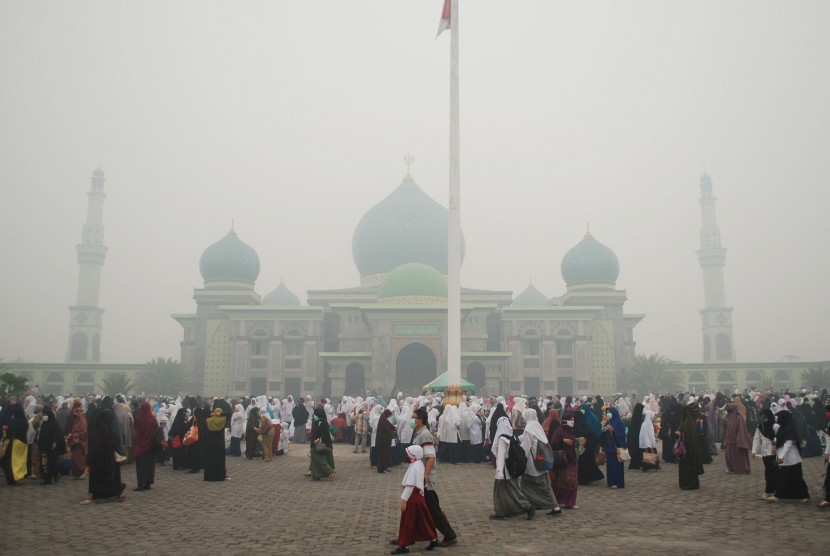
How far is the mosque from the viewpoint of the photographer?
3538 centimetres

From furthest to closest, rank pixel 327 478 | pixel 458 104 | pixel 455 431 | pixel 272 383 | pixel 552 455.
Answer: pixel 272 383, pixel 458 104, pixel 455 431, pixel 327 478, pixel 552 455

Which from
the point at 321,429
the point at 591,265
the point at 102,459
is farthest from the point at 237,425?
the point at 591,265

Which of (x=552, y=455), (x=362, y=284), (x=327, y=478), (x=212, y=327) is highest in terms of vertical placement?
(x=362, y=284)

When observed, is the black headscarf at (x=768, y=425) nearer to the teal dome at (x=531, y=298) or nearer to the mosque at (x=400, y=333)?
the mosque at (x=400, y=333)

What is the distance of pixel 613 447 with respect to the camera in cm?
1045

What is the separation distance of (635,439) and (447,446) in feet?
12.9

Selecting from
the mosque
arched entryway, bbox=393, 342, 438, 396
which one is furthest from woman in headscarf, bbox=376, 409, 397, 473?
arched entryway, bbox=393, 342, 438, 396

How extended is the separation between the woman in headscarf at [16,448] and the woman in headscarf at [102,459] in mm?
2354

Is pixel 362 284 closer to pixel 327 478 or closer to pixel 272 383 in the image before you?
pixel 272 383

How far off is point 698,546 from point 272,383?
33197 mm

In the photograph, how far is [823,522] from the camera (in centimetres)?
742

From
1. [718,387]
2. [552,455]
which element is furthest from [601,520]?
[718,387]

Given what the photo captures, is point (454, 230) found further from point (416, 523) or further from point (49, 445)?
point (416, 523)

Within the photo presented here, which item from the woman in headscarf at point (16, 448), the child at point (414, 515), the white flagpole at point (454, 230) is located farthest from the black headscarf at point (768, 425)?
the woman in headscarf at point (16, 448)
